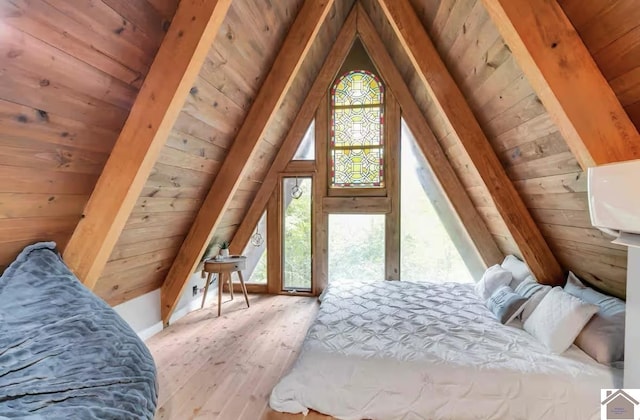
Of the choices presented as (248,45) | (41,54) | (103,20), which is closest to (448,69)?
(248,45)

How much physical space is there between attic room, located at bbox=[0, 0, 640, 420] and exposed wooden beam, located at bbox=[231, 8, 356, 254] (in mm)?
157

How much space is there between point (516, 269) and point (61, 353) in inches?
135

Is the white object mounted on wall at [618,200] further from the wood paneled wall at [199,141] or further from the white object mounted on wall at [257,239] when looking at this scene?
the white object mounted on wall at [257,239]

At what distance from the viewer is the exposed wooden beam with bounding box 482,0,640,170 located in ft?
4.15

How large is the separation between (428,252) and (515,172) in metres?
1.87

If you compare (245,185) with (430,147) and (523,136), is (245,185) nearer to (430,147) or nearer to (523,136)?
(430,147)

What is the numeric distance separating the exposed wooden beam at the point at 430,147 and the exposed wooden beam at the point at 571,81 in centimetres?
222

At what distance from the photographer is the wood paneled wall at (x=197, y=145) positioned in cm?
204

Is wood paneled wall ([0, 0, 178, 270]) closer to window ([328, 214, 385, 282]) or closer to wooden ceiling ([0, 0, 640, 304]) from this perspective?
wooden ceiling ([0, 0, 640, 304])

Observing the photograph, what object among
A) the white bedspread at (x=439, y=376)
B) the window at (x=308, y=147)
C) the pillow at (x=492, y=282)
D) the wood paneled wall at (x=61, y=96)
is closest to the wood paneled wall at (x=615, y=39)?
the white bedspread at (x=439, y=376)

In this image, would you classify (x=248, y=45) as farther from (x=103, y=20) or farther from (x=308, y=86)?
(x=308, y=86)

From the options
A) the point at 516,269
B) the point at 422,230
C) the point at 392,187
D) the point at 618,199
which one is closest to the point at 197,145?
the point at 618,199

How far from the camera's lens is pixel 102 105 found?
58.6 inches

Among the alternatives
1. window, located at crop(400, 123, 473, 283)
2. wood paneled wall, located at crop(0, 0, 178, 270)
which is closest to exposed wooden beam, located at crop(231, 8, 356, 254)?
window, located at crop(400, 123, 473, 283)
